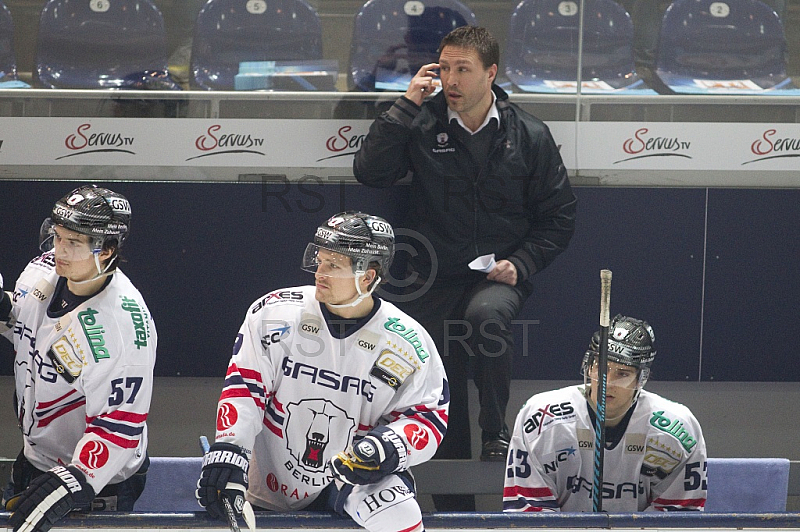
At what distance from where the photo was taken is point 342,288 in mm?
2654

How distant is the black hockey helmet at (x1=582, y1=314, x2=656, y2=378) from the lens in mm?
2967

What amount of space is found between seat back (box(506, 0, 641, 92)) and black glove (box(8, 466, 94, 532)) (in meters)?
2.54

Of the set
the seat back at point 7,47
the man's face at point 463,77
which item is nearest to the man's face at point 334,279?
the man's face at point 463,77

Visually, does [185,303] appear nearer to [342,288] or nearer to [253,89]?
[253,89]

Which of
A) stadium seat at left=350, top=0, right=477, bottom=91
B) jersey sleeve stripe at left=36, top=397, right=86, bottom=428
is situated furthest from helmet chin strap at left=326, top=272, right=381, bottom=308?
stadium seat at left=350, top=0, right=477, bottom=91

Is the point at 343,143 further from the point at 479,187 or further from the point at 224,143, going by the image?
the point at 479,187

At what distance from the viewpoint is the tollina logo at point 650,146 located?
414 centimetres

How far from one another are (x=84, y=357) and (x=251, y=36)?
212 cm

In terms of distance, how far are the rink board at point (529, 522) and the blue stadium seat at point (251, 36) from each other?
2.35 metres

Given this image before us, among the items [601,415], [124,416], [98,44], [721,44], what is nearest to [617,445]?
[601,415]

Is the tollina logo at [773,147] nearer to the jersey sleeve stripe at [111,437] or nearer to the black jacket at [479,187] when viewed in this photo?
the black jacket at [479,187]

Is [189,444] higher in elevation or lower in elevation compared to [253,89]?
lower

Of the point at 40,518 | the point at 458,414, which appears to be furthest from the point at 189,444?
the point at 40,518

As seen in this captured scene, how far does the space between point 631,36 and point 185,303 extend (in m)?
2.19
